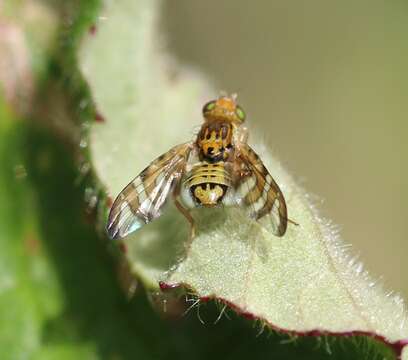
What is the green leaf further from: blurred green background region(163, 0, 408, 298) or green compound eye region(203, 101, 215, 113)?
blurred green background region(163, 0, 408, 298)

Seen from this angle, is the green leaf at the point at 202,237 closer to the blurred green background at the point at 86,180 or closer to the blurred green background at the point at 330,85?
the blurred green background at the point at 86,180

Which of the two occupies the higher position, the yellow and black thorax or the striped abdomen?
the yellow and black thorax

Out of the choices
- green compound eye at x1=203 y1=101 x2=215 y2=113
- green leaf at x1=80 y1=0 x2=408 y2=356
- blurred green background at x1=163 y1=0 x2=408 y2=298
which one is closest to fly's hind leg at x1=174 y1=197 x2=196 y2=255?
green leaf at x1=80 y1=0 x2=408 y2=356

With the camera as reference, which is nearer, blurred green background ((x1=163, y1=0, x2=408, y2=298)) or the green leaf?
the green leaf

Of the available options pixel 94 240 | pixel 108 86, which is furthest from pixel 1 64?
pixel 94 240

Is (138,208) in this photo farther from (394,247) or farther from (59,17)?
(394,247)
